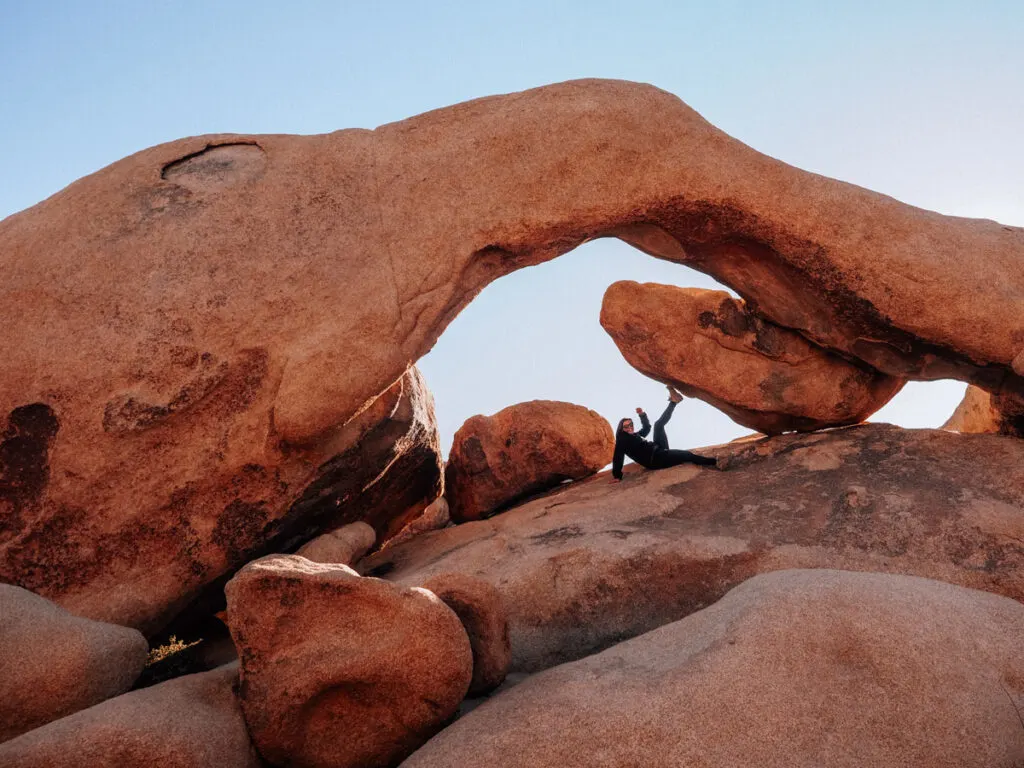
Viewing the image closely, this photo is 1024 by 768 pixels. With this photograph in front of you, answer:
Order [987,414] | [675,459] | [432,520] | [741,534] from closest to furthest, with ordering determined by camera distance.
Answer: [741,534] → [675,459] → [987,414] → [432,520]

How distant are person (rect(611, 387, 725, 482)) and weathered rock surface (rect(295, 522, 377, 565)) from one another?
2552 mm

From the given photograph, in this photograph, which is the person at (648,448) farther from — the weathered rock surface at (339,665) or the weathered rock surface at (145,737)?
the weathered rock surface at (145,737)

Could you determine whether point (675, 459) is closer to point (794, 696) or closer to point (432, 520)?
point (432, 520)

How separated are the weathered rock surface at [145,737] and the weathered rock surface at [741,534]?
1953 millimetres

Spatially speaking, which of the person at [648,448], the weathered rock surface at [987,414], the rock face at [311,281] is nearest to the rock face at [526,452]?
the person at [648,448]

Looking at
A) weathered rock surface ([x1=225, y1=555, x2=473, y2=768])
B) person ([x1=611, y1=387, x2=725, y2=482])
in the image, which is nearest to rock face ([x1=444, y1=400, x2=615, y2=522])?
person ([x1=611, y1=387, x2=725, y2=482])

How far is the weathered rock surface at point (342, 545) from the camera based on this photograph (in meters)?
6.86

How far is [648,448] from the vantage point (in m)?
8.36

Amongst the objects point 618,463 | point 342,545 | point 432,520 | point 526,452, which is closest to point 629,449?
point 618,463

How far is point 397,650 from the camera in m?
4.07

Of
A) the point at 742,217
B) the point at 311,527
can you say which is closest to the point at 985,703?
the point at 742,217

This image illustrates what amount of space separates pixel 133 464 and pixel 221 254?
1.60 m

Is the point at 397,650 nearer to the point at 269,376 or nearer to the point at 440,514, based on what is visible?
the point at 269,376

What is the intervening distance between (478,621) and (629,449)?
419cm
